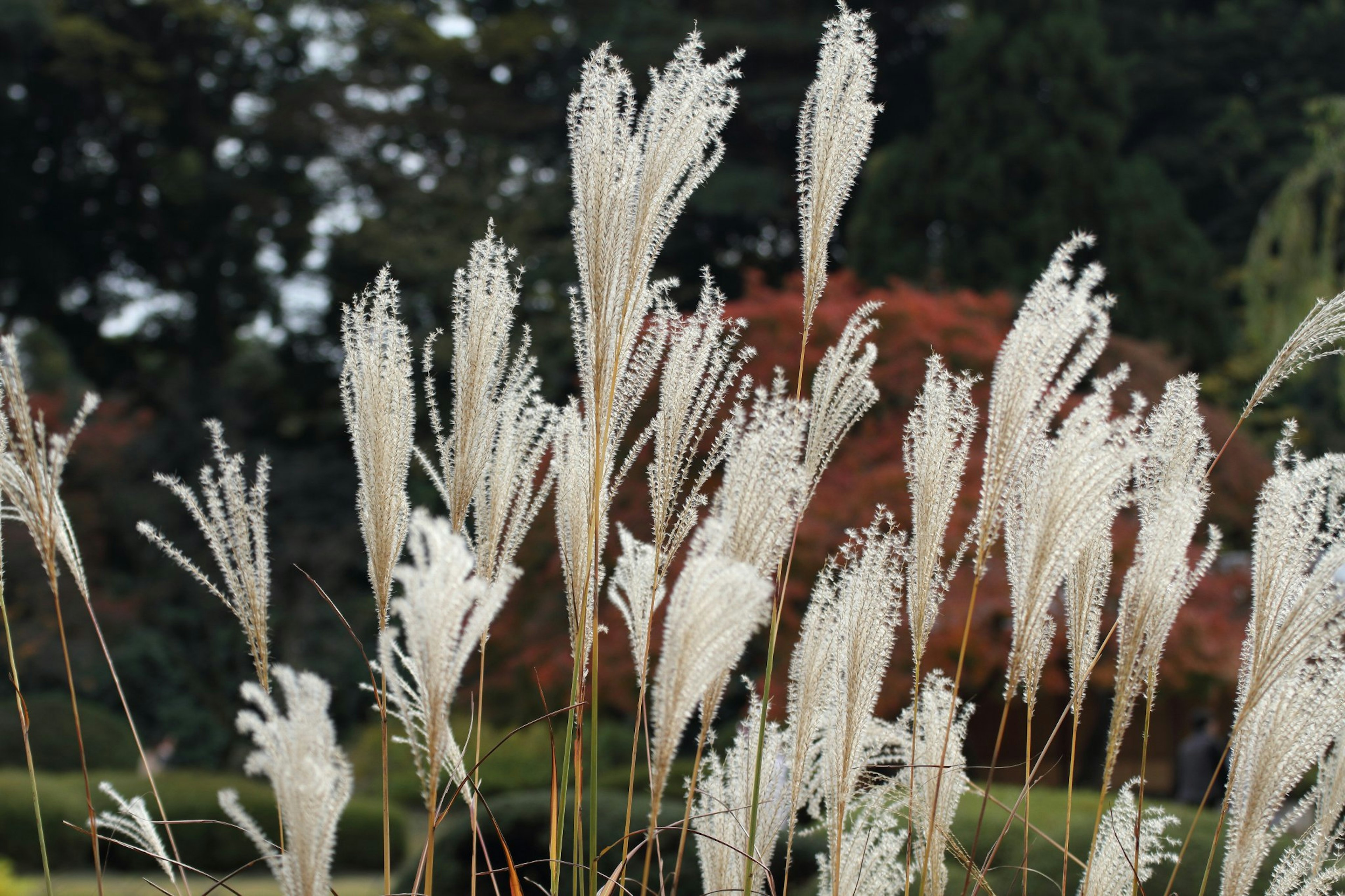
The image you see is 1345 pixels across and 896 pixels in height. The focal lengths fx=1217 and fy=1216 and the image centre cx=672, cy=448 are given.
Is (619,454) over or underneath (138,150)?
underneath

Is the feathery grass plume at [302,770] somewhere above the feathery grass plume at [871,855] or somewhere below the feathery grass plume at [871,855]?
above

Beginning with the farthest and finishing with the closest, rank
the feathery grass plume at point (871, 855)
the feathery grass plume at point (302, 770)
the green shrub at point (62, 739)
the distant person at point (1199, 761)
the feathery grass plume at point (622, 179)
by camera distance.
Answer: the green shrub at point (62, 739) < the distant person at point (1199, 761) < the feathery grass plume at point (871, 855) < the feathery grass plume at point (622, 179) < the feathery grass plume at point (302, 770)

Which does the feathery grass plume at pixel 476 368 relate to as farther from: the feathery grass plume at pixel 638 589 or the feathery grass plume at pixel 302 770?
the feathery grass plume at pixel 302 770

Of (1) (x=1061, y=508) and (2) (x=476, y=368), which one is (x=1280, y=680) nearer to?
(1) (x=1061, y=508)

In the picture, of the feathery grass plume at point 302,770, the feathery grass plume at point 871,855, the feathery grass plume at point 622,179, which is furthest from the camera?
the feathery grass plume at point 871,855

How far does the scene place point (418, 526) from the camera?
109 centimetres

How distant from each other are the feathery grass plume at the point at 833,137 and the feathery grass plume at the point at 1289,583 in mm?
632

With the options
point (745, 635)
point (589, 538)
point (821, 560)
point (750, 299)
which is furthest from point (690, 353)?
point (750, 299)

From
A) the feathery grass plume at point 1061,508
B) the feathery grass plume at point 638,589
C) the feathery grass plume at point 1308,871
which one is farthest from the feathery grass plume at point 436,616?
the feathery grass plume at point 1308,871

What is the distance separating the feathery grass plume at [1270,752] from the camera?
1.51m

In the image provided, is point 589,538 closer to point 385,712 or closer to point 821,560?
point 385,712

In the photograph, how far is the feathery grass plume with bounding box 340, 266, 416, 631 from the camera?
58.1 inches

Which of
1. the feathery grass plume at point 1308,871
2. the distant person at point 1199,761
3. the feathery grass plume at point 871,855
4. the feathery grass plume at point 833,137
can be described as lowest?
the distant person at point 1199,761

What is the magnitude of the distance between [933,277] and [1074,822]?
7.75 m
